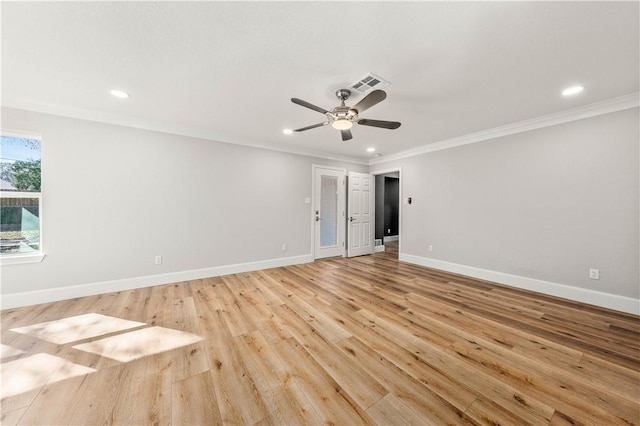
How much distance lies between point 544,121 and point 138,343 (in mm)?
5656

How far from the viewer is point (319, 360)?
187cm

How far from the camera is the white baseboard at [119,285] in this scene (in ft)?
9.37

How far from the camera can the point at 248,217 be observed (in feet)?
14.7

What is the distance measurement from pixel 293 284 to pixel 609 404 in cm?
321

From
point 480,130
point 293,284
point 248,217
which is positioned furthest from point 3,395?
point 480,130

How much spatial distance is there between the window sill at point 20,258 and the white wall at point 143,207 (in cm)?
6

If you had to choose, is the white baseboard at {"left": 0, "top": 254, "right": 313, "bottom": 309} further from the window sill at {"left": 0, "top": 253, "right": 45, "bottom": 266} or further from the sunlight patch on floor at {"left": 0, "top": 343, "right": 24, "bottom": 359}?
the sunlight patch on floor at {"left": 0, "top": 343, "right": 24, "bottom": 359}

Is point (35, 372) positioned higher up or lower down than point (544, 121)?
lower down

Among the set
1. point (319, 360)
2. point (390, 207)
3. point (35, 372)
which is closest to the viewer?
point (35, 372)

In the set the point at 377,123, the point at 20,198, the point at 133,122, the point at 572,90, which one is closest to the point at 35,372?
the point at 20,198

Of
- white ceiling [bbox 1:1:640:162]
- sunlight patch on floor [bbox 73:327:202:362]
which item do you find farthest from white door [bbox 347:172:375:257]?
sunlight patch on floor [bbox 73:327:202:362]

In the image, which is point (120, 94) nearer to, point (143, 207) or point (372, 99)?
point (143, 207)

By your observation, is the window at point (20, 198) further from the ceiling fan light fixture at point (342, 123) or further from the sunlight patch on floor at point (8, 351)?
the ceiling fan light fixture at point (342, 123)

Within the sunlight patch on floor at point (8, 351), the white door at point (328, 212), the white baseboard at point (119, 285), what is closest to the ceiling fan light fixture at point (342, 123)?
the white door at point (328, 212)
